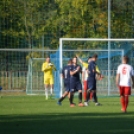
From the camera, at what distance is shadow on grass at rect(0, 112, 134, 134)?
609 inches

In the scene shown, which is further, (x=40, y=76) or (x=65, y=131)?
(x=40, y=76)

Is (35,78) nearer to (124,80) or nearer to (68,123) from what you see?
(124,80)

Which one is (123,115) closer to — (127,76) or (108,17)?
(127,76)

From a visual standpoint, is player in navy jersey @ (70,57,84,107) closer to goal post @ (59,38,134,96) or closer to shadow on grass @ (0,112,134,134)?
shadow on grass @ (0,112,134,134)

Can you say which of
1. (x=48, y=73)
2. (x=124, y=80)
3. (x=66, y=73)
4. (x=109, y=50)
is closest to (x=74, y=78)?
(x=66, y=73)

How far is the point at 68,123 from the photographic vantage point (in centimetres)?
1777

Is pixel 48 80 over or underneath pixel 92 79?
underneath

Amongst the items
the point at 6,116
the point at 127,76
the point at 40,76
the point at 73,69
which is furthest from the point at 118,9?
the point at 6,116

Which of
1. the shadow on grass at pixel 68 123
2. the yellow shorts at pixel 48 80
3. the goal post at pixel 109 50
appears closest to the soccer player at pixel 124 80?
the shadow on grass at pixel 68 123

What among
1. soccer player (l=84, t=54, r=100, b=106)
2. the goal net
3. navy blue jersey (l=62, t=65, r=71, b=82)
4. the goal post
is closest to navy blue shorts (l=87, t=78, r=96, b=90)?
soccer player (l=84, t=54, r=100, b=106)

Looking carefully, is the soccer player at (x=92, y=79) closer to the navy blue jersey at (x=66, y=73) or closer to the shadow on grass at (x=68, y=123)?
the navy blue jersey at (x=66, y=73)

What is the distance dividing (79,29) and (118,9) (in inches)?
92.2

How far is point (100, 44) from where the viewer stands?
3647 cm

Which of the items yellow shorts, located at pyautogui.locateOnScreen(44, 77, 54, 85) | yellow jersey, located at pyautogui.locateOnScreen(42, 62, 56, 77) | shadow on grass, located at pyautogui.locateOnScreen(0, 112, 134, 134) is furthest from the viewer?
yellow shorts, located at pyautogui.locateOnScreen(44, 77, 54, 85)
